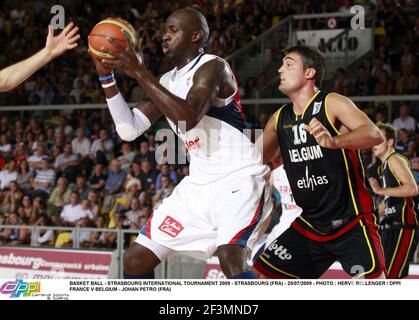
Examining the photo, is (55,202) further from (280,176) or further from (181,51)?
(181,51)

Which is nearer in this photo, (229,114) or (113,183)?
(229,114)

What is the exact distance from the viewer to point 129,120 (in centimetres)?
463

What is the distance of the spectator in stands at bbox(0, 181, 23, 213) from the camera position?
11445 mm

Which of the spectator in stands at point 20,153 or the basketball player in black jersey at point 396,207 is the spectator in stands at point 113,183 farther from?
the basketball player in black jersey at point 396,207

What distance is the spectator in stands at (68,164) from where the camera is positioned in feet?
37.4

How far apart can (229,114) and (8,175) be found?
8.20 metres

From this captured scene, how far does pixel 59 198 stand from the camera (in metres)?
11.1

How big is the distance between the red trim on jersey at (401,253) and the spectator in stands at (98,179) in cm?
554

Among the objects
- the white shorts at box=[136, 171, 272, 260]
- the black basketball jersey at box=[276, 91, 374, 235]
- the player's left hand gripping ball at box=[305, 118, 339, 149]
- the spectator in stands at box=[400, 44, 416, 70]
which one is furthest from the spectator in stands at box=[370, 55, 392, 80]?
the player's left hand gripping ball at box=[305, 118, 339, 149]

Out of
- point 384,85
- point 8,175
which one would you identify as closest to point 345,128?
point 384,85

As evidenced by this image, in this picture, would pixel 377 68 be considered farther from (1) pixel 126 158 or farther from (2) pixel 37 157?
(2) pixel 37 157

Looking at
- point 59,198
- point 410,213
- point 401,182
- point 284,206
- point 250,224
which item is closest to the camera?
point 250,224

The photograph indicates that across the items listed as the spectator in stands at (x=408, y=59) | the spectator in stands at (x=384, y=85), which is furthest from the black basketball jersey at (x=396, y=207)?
the spectator in stands at (x=408, y=59)

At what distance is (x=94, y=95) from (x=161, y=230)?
29.7ft
